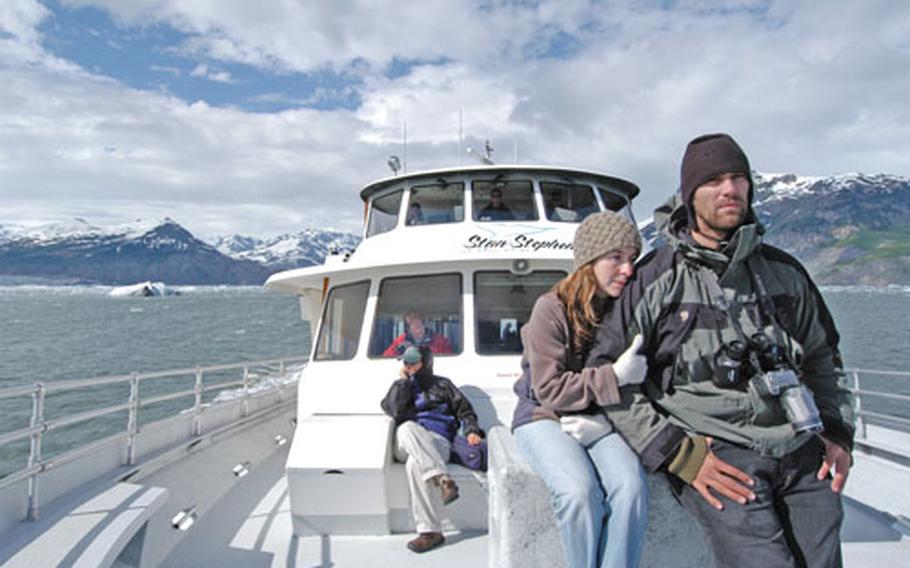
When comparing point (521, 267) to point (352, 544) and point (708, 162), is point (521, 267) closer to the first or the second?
point (352, 544)

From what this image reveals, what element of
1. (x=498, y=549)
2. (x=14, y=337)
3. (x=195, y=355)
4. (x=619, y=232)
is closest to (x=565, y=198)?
(x=619, y=232)

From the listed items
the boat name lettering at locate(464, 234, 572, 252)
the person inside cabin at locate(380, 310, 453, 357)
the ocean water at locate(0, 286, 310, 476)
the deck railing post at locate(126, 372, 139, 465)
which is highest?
the boat name lettering at locate(464, 234, 572, 252)

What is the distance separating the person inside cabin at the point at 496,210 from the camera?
22.8 ft

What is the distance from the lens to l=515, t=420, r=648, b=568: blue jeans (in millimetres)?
2184

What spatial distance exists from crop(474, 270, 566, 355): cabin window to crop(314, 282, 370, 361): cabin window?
46.5 inches

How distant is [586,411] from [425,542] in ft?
8.63

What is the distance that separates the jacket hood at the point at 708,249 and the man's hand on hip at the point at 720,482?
67 cm

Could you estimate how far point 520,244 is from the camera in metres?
6.20

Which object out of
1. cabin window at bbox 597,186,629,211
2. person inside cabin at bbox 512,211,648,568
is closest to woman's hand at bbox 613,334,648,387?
person inside cabin at bbox 512,211,648,568

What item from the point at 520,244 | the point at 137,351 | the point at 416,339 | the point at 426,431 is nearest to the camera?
the point at 426,431

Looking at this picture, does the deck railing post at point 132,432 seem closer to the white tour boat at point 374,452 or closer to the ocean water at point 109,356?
the white tour boat at point 374,452

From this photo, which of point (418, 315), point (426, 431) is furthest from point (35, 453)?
point (418, 315)

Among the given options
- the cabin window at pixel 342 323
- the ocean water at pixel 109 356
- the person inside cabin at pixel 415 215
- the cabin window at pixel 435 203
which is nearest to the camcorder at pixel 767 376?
the cabin window at pixel 342 323

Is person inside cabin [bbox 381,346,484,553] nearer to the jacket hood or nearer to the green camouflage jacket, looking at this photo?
the green camouflage jacket
